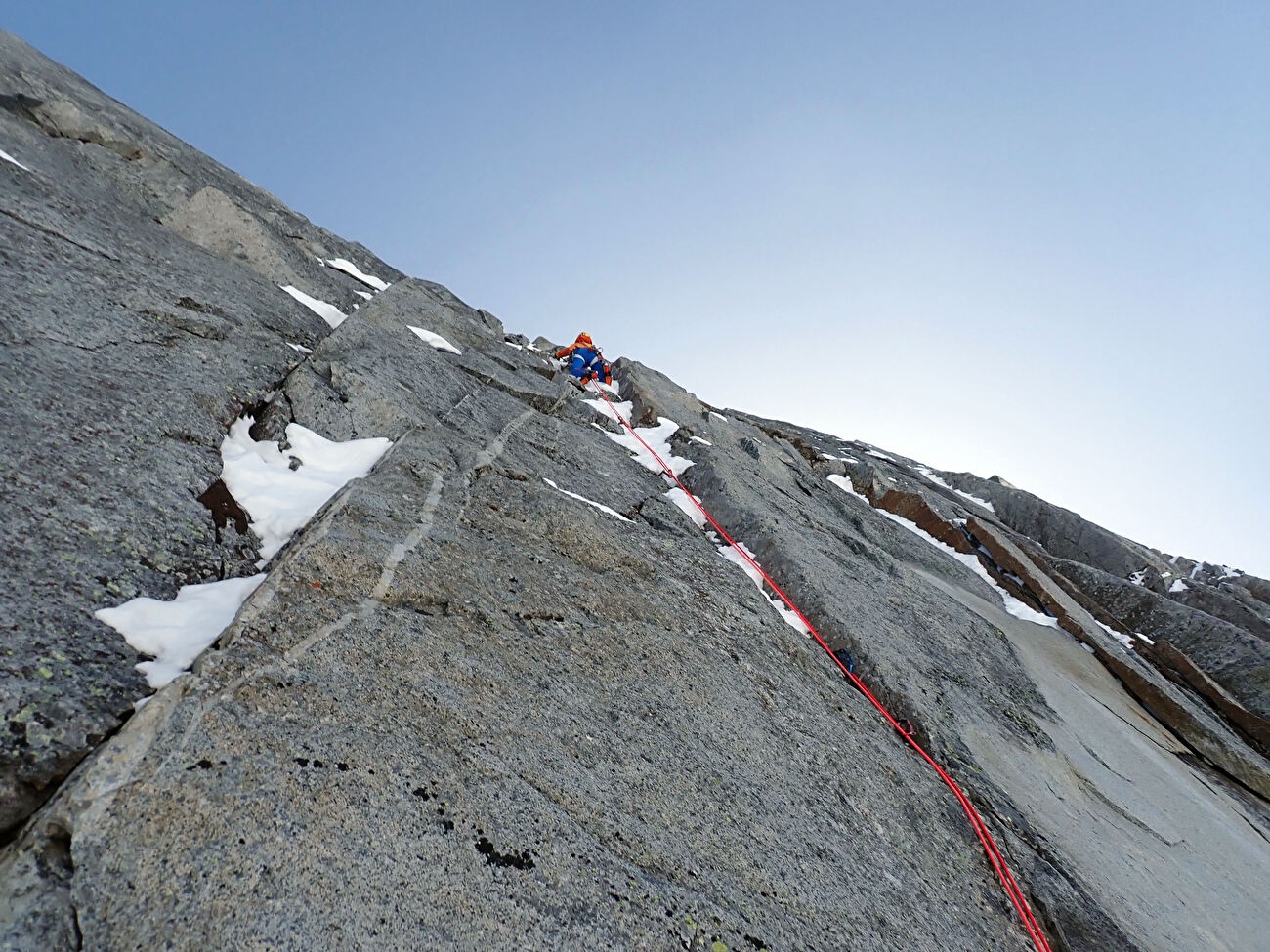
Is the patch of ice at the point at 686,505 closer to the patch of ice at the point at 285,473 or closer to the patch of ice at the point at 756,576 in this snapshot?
the patch of ice at the point at 756,576

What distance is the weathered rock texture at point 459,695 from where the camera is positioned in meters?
2.96

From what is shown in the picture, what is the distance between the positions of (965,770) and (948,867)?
1.51m

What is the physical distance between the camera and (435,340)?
446 inches

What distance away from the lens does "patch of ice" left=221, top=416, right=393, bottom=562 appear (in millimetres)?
5570

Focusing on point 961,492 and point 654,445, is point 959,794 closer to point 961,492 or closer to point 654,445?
point 654,445

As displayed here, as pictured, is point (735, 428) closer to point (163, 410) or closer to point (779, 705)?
point (779, 705)

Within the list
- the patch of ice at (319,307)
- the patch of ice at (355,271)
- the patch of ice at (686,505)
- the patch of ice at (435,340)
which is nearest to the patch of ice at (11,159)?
the patch of ice at (319,307)

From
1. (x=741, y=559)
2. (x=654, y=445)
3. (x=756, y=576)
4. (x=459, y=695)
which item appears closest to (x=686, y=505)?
(x=741, y=559)

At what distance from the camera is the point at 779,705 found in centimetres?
605

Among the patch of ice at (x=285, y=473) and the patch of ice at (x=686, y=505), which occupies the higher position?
the patch of ice at (x=686, y=505)

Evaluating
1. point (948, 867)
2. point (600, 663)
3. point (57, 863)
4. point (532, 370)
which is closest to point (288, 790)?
point (57, 863)

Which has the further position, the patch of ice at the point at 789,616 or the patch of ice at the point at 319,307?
the patch of ice at the point at 319,307

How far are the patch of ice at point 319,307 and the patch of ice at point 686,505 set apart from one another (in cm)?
622

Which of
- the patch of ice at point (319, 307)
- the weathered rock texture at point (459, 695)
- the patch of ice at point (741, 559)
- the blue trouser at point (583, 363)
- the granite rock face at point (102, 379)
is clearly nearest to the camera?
the weathered rock texture at point (459, 695)
